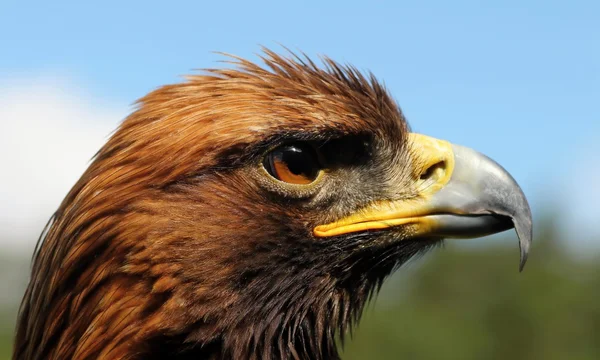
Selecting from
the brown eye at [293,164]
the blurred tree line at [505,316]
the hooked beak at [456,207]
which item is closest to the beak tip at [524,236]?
the hooked beak at [456,207]

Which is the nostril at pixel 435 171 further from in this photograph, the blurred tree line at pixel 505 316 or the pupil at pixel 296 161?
the blurred tree line at pixel 505 316

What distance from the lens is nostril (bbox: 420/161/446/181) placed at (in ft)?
14.8

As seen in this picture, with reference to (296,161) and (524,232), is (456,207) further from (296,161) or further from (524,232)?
(296,161)

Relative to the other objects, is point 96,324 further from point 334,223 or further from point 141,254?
point 334,223

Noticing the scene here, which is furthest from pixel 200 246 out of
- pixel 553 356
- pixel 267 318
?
pixel 553 356

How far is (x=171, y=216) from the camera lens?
4004 millimetres

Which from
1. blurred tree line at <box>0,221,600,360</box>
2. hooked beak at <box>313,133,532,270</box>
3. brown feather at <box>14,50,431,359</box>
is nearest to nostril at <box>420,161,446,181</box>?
hooked beak at <box>313,133,532,270</box>

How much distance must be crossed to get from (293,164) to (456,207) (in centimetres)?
90

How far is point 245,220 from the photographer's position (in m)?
4.17

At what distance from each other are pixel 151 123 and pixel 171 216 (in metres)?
0.56

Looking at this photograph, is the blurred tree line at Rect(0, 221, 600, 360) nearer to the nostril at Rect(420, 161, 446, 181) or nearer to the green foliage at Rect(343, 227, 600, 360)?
the green foliage at Rect(343, 227, 600, 360)

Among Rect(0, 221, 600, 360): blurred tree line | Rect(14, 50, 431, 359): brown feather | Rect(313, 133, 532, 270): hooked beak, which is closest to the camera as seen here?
Rect(14, 50, 431, 359): brown feather

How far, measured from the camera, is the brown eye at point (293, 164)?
4.16m

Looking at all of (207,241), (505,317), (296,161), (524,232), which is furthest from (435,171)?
(505,317)
